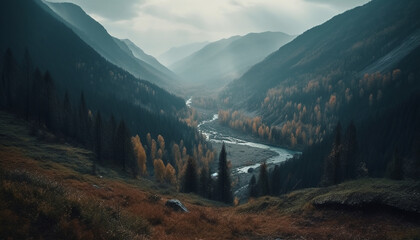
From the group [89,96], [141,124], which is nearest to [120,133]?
[141,124]

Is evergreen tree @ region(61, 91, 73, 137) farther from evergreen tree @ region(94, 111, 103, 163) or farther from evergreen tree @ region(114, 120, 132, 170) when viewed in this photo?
evergreen tree @ region(114, 120, 132, 170)

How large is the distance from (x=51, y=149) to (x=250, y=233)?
54323 mm

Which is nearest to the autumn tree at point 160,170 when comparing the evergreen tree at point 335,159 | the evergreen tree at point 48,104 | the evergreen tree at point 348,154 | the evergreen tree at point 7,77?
the evergreen tree at point 48,104

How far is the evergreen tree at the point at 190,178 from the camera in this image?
75.7 meters

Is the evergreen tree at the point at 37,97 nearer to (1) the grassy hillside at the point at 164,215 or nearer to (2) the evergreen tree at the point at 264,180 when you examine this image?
(1) the grassy hillside at the point at 164,215

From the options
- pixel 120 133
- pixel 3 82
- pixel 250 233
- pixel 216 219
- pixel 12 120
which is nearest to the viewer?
pixel 250 233

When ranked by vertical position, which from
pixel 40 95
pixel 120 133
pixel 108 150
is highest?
pixel 40 95

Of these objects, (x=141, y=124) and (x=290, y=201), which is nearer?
(x=290, y=201)

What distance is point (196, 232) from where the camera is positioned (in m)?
22.6

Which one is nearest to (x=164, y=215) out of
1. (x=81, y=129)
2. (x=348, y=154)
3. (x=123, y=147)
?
(x=123, y=147)

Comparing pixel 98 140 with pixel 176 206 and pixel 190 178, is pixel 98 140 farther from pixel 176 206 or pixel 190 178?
pixel 176 206

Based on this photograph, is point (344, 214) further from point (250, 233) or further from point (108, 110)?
point (108, 110)

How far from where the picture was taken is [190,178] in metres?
75.9

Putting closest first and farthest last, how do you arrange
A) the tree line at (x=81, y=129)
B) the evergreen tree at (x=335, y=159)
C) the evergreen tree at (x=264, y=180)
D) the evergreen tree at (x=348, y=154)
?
the evergreen tree at (x=335, y=159) < the evergreen tree at (x=348, y=154) < the tree line at (x=81, y=129) < the evergreen tree at (x=264, y=180)
